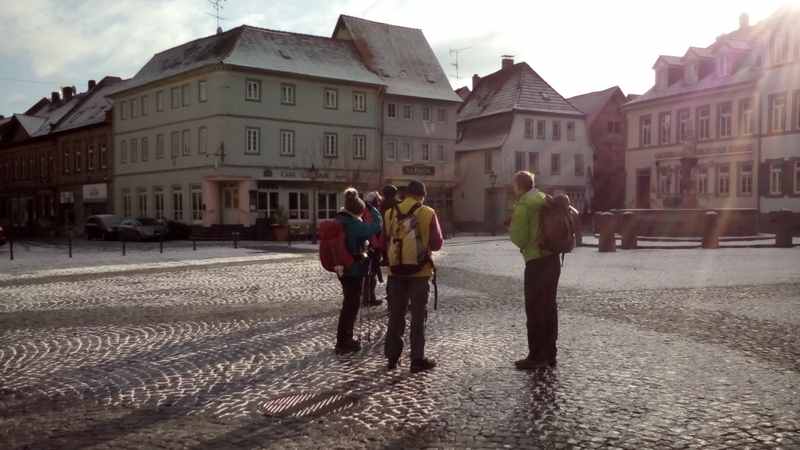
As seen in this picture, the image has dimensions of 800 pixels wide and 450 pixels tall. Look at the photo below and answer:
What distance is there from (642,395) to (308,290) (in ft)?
29.3

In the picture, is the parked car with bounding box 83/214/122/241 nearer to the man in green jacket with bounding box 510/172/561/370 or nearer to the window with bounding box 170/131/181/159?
the window with bounding box 170/131/181/159

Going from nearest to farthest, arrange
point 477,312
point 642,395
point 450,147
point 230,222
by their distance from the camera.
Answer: point 642,395
point 477,312
point 230,222
point 450,147

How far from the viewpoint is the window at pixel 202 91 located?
42659mm

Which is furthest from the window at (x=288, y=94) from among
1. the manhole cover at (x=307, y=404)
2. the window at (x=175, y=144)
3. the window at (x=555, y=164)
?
the manhole cover at (x=307, y=404)

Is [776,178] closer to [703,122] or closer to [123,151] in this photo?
[703,122]

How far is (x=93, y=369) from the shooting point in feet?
24.4

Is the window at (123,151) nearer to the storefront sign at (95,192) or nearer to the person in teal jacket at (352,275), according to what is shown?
the storefront sign at (95,192)

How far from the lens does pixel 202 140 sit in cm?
4300

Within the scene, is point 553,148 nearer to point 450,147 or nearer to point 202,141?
point 450,147

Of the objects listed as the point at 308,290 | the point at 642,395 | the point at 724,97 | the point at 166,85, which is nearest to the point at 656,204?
the point at 724,97

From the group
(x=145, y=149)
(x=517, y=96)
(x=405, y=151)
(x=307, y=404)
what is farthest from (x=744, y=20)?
(x=307, y=404)

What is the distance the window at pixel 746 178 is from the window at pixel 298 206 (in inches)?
950

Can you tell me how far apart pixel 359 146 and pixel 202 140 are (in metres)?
9.54

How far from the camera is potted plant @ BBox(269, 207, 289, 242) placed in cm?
3919
